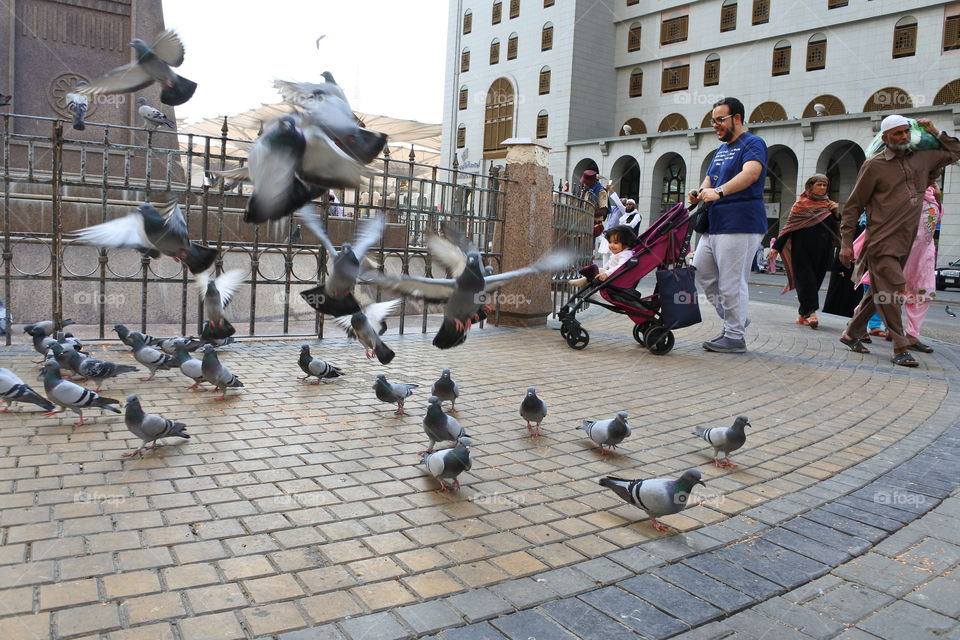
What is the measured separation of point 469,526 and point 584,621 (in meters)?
0.99

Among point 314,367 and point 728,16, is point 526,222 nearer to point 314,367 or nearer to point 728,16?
point 314,367

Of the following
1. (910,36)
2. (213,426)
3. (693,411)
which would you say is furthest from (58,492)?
(910,36)

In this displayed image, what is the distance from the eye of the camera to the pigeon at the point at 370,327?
2533 mm

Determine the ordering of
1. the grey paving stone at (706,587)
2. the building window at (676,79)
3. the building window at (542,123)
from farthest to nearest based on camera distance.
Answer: the building window at (542,123), the building window at (676,79), the grey paving stone at (706,587)

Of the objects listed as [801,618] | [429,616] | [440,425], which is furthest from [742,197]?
[429,616]

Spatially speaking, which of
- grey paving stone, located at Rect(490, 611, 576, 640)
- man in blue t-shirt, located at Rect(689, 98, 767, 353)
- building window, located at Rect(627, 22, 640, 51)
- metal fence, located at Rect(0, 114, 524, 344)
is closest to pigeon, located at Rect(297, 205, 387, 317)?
grey paving stone, located at Rect(490, 611, 576, 640)

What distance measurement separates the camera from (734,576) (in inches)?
125

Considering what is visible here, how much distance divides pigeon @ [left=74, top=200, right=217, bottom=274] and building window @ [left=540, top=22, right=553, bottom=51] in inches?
1956

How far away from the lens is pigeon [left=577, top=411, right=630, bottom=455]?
4.73m

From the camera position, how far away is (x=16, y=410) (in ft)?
17.6

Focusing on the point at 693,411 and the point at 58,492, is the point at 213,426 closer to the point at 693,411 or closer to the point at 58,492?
the point at 58,492

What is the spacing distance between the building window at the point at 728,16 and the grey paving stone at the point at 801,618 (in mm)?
44782

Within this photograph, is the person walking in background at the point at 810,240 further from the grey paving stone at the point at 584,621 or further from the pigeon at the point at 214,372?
the grey paving stone at the point at 584,621

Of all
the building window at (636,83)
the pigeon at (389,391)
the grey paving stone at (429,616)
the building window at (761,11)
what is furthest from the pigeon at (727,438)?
the building window at (636,83)
